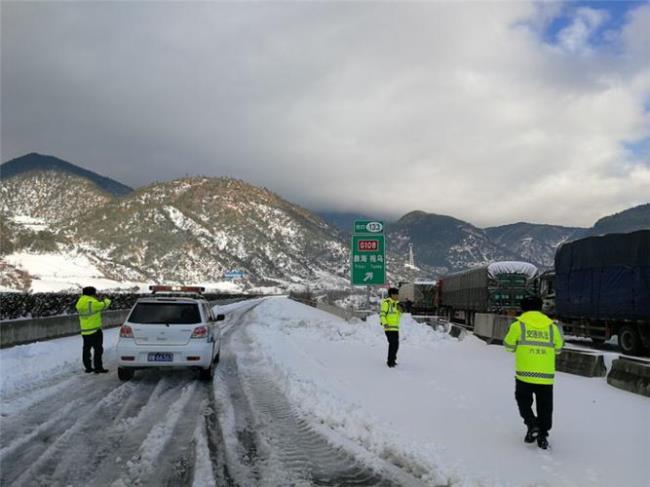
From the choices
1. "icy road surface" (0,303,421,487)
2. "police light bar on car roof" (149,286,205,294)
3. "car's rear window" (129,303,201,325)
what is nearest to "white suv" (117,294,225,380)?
"car's rear window" (129,303,201,325)

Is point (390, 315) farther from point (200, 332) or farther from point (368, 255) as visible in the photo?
point (368, 255)

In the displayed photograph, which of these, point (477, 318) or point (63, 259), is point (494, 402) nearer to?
point (477, 318)

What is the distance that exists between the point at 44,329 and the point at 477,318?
14720 mm

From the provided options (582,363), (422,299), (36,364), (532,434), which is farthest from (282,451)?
(422,299)

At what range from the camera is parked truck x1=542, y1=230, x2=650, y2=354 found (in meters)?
17.2

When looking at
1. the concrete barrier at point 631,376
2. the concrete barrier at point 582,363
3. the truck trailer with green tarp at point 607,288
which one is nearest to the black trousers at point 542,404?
the concrete barrier at point 631,376

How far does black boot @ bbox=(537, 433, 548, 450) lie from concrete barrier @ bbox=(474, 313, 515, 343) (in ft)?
33.4

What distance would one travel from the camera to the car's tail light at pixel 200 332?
37.2 ft

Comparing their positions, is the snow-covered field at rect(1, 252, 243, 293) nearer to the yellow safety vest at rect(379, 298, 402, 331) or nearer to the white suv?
the yellow safety vest at rect(379, 298, 402, 331)

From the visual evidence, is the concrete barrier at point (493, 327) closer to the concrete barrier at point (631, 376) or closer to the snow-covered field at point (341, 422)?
the snow-covered field at point (341, 422)

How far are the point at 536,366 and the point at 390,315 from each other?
6716 millimetres

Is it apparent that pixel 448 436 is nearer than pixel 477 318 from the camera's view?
Yes

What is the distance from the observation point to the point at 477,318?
20.5m

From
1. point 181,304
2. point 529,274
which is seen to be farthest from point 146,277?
point 181,304
